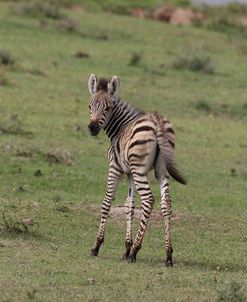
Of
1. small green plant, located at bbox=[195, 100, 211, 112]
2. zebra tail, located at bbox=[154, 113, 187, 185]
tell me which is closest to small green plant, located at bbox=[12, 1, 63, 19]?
small green plant, located at bbox=[195, 100, 211, 112]

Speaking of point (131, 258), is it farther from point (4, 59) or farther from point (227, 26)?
point (227, 26)

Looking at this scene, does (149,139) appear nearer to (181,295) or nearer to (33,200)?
(181,295)

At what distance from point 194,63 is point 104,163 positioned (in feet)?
38.7

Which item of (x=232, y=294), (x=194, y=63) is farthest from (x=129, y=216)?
(x=194, y=63)

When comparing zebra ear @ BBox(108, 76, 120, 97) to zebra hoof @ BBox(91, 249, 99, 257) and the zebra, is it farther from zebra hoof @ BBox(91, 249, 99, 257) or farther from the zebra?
zebra hoof @ BBox(91, 249, 99, 257)

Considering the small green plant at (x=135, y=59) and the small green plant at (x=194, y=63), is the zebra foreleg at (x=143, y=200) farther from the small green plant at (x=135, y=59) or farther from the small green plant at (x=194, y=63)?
the small green plant at (x=194, y=63)

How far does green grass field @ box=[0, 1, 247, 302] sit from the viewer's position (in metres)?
9.68

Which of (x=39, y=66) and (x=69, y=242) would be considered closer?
(x=69, y=242)

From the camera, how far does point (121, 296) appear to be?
8.90 m

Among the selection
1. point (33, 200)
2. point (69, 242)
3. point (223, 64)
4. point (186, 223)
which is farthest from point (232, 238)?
point (223, 64)

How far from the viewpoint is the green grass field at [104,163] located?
968cm

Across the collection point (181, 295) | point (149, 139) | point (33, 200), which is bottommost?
point (33, 200)

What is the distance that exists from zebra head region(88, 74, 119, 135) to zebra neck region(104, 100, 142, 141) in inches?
3.2

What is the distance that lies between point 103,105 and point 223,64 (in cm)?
1990
